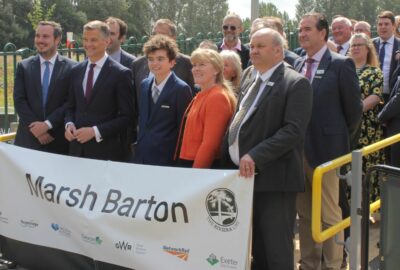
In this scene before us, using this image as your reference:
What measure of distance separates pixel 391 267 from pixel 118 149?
2.86m

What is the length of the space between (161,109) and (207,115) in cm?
55

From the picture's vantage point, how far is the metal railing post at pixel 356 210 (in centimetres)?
407

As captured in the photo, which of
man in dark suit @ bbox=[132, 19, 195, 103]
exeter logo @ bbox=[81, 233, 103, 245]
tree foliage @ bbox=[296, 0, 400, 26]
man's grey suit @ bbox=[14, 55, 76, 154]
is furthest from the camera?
tree foliage @ bbox=[296, 0, 400, 26]

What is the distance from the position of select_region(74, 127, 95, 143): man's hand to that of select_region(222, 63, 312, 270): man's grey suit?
1592 millimetres

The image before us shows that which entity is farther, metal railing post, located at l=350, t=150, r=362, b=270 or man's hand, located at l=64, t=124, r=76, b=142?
man's hand, located at l=64, t=124, r=76, b=142

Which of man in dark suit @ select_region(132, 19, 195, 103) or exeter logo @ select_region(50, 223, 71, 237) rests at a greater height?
man in dark suit @ select_region(132, 19, 195, 103)

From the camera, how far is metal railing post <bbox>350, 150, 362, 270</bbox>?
4.07m

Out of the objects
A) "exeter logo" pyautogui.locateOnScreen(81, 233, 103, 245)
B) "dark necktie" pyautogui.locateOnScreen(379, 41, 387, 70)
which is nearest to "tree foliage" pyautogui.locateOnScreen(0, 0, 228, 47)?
"dark necktie" pyautogui.locateOnScreen(379, 41, 387, 70)

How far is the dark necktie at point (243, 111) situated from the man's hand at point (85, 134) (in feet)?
4.89

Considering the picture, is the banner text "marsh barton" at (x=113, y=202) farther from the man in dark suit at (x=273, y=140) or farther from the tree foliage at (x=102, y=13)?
the tree foliage at (x=102, y=13)

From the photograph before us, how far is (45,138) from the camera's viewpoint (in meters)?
5.80

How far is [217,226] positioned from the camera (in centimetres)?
428

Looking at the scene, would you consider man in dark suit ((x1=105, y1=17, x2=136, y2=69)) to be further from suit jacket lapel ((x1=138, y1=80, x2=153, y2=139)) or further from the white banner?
the white banner

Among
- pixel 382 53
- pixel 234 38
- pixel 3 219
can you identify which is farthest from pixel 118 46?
pixel 382 53
